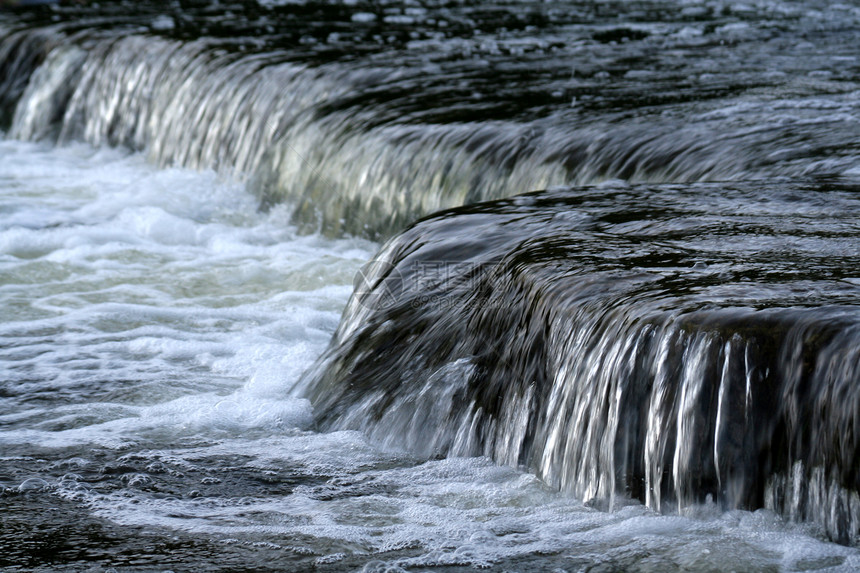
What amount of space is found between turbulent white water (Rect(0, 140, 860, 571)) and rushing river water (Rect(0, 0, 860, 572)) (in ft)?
0.05

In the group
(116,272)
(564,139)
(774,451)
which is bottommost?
(116,272)

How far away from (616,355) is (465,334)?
0.77m

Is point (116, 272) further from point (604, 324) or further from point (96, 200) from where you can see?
point (604, 324)

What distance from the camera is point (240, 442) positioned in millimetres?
3689

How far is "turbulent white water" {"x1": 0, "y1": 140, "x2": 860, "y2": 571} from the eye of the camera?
110 inches

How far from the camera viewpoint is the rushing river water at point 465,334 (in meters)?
2.78

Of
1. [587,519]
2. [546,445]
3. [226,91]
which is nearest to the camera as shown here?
[587,519]

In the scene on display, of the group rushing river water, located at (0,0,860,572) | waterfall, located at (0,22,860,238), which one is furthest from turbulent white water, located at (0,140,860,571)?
waterfall, located at (0,22,860,238)

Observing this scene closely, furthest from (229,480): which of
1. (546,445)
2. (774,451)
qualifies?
(774,451)

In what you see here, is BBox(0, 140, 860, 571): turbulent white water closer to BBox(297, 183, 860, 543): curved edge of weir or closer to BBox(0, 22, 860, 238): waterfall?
BBox(297, 183, 860, 543): curved edge of weir

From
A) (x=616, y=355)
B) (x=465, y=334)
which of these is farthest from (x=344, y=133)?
(x=616, y=355)

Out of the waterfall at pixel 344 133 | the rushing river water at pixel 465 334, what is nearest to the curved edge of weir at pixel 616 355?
the rushing river water at pixel 465 334

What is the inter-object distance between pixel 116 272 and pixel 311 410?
8.84ft

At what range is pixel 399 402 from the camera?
12.2ft
